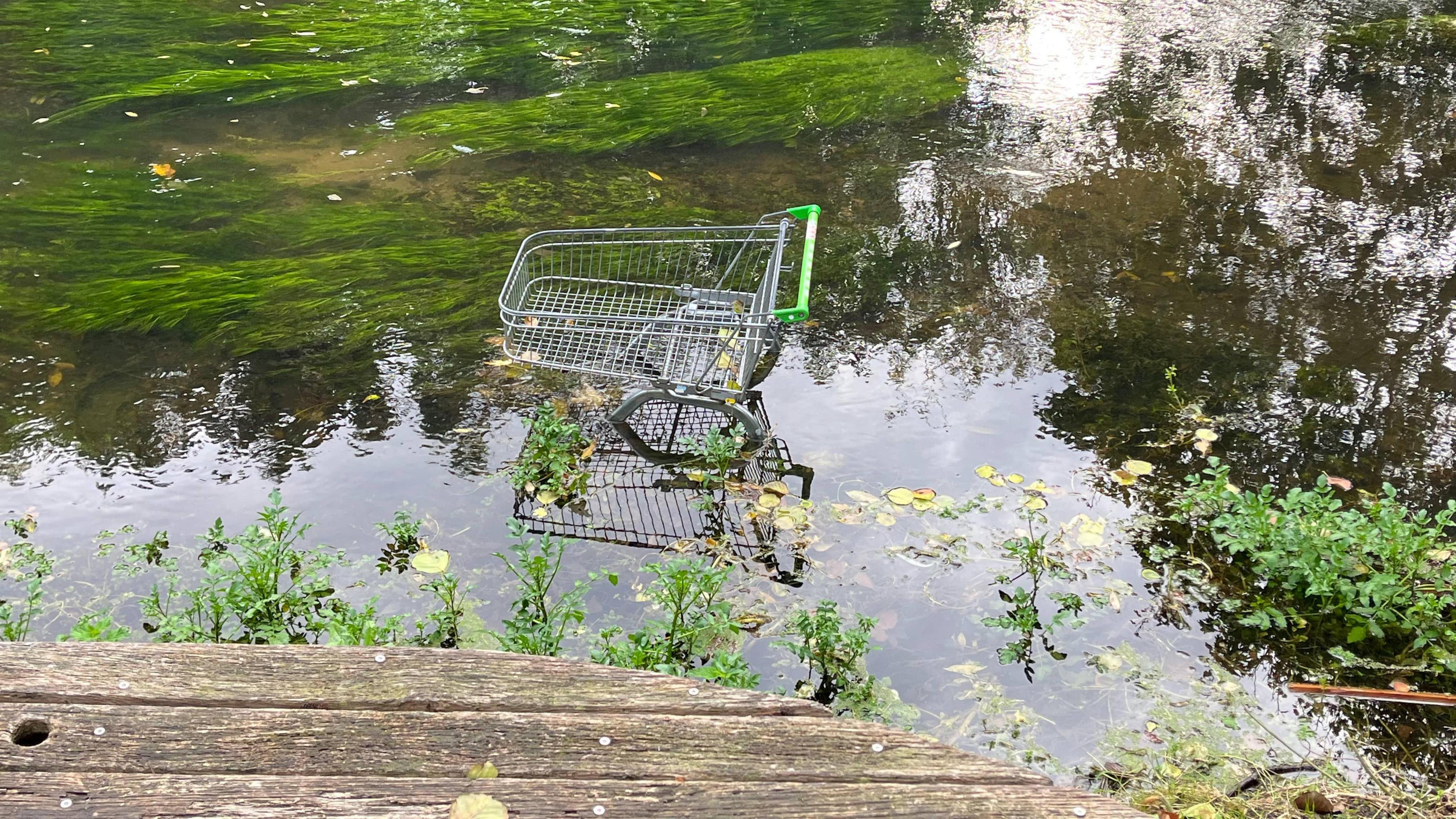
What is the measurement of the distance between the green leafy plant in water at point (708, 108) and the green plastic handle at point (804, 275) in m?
2.26

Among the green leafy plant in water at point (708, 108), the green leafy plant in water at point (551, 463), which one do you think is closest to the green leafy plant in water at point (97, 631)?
the green leafy plant in water at point (551, 463)

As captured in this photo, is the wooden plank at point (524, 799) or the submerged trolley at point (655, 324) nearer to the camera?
the wooden plank at point (524, 799)

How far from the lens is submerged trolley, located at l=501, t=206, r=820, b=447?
3.24 metres

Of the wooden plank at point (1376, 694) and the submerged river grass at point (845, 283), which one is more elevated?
the submerged river grass at point (845, 283)

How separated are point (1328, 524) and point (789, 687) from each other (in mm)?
1600

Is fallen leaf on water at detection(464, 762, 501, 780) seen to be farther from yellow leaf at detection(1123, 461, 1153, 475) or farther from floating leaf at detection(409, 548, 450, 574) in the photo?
yellow leaf at detection(1123, 461, 1153, 475)

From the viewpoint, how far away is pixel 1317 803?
2.17m

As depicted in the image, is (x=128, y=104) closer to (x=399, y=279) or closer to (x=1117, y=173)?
(x=399, y=279)

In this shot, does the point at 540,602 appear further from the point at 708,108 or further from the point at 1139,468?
the point at 708,108

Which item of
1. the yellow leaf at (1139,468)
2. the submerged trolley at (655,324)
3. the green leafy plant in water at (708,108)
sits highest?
the green leafy plant in water at (708,108)

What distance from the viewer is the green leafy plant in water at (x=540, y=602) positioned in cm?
246

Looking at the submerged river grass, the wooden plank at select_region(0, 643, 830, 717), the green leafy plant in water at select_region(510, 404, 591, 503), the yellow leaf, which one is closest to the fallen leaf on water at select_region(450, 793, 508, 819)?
the wooden plank at select_region(0, 643, 830, 717)

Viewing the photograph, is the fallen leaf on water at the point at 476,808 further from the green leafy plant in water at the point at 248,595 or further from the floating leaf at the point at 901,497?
the floating leaf at the point at 901,497

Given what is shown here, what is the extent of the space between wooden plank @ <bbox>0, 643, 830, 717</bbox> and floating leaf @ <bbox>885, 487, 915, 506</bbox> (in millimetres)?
1835
